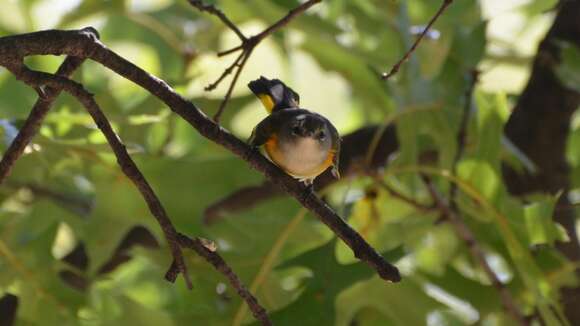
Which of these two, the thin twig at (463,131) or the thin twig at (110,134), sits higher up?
the thin twig at (463,131)

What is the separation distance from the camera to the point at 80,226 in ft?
5.70

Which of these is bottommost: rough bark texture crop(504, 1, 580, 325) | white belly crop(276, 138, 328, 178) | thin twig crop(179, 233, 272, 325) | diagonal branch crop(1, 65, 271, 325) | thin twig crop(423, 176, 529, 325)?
thin twig crop(179, 233, 272, 325)

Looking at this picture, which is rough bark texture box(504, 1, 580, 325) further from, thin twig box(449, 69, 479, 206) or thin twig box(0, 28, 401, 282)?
thin twig box(0, 28, 401, 282)

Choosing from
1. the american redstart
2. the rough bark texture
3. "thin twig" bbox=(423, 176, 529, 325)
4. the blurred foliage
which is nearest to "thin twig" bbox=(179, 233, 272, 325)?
the american redstart

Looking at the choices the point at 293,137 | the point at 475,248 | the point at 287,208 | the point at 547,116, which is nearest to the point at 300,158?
the point at 293,137

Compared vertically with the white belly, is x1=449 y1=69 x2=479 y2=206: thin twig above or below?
above

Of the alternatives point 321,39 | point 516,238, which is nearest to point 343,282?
point 516,238

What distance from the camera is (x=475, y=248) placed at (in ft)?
5.16

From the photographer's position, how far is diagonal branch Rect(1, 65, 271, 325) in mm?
865

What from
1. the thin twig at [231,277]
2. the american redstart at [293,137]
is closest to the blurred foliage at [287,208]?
the american redstart at [293,137]

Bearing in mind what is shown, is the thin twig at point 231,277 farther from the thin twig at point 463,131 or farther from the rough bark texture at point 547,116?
the rough bark texture at point 547,116

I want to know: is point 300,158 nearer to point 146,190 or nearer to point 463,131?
point 146,190

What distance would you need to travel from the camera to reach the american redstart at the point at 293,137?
103cm

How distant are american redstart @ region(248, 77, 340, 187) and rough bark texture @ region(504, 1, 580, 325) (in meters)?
0.92
